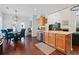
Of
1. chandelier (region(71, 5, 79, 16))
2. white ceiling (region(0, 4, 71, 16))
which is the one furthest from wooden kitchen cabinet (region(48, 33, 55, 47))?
chandelier (region(71, 5, 79, 16))

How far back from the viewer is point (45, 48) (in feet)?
7.09

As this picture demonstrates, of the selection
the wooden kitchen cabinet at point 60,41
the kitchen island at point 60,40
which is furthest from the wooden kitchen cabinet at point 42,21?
the wooden kitchen cabinet at point 60,41

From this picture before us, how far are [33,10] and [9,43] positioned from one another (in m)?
0.81

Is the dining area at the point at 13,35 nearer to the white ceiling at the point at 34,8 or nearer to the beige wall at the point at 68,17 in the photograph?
the white ceiling at the point at 34,8

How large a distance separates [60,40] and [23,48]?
76cm

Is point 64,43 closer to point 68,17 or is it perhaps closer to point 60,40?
point 60,40

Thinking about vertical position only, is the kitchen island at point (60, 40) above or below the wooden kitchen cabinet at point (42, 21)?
below

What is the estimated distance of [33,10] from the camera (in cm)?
211

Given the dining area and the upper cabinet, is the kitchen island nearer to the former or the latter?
the upper cabinet

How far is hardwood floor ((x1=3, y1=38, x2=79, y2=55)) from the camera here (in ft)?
6.80

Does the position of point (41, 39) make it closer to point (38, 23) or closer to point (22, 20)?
point (38, 23)

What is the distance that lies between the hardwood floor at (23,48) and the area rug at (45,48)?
0.19 feet

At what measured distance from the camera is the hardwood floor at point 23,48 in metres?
2.07
